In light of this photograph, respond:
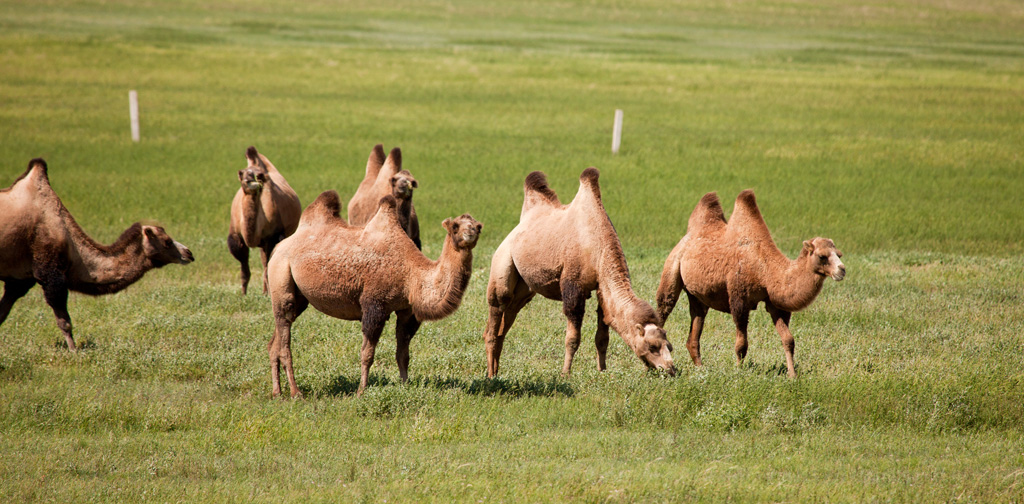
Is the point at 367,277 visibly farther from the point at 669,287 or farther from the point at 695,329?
the point at 695,329

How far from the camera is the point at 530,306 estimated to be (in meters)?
13.5

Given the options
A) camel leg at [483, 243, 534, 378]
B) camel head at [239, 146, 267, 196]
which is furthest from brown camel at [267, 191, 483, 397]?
camel head at [239, 146, 267, 196]

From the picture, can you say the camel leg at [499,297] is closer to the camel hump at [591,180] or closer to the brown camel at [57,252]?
the camel hump at [591,180]

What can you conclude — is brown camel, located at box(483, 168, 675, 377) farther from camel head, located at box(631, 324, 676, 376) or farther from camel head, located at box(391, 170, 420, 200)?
camel head, located at box(391, 170, 420, 200)

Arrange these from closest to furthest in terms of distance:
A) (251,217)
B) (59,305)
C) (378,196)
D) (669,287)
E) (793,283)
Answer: (793,283)
(669,287)
(59,305)
(378,196)
(251,217)

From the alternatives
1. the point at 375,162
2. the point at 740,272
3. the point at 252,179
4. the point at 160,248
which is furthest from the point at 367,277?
the point at 375,162

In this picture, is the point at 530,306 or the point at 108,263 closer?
the point at 108,263

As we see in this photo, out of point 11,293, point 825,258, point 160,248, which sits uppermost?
point 825,258

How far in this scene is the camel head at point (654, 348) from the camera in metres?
8.31

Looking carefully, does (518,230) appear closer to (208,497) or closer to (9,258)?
(208,497)

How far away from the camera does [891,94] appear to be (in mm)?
38344

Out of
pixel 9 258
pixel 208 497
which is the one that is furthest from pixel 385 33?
pixel 208 497

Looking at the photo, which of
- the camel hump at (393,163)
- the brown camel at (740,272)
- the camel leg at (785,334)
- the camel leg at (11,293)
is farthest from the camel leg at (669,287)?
the camel leg at (11,293)

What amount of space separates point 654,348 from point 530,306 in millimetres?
5239
